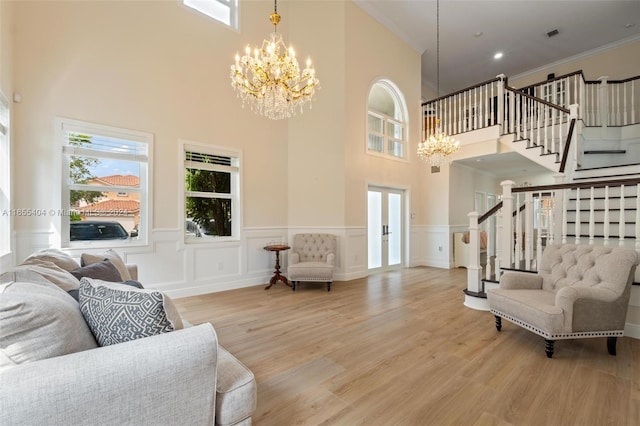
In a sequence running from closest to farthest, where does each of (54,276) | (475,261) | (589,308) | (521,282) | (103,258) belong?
(54,276), (589,308), (103,258), (521,282), (475,261)

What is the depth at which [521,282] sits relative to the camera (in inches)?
121

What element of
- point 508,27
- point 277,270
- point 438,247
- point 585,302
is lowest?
point 277,270

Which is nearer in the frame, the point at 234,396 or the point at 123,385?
the point at 123,385

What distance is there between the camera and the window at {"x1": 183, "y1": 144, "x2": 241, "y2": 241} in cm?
472

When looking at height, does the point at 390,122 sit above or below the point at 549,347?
above

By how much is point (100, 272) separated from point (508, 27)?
29.8 ft

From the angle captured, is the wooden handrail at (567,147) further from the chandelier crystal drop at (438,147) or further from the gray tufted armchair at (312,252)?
the gray tufted armchair at (312,252)

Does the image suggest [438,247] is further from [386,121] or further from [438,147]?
[386,121]

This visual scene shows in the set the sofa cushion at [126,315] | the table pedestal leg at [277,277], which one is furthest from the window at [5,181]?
the table pedestal leg at [277,277]

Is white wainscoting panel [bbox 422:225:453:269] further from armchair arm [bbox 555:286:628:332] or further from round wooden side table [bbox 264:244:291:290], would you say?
armchair arm [bbox 555:286:628:332]

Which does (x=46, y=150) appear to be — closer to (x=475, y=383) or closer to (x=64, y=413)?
(x=64, y=413)

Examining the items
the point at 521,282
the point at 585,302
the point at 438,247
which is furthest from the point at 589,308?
the point at 438,247

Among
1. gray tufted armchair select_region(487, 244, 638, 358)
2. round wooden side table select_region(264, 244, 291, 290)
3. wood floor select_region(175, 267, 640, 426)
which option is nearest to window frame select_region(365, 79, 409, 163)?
round wooden side table select_region(264, 244, 291, 290)

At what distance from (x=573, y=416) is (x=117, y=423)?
250 cm
